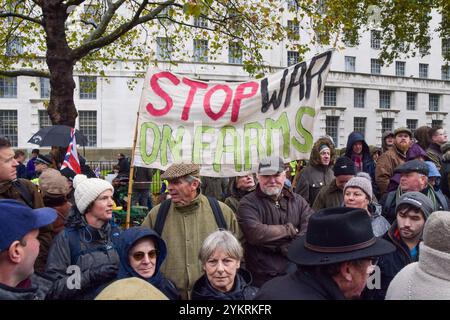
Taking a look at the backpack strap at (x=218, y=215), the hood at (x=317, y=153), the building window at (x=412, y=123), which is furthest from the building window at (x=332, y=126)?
the backpack strap at (x=218, y=215)

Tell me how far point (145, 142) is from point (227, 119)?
936 millimetres

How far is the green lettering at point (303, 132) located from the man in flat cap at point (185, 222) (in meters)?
1.55

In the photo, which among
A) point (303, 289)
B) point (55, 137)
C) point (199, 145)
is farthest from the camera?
point (55, 137)

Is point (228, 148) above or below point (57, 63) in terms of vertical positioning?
below

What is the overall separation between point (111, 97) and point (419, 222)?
33732 mm

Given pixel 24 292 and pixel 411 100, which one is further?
pixel 411 100

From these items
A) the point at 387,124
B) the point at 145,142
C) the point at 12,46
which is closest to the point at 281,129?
the point at 145,142

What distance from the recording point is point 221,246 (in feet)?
10.6

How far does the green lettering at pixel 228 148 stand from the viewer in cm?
509

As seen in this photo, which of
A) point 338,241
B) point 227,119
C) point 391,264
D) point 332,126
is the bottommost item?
point 391,264

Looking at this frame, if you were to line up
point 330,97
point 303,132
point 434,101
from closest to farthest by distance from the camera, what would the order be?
point 303,132 → point 330,97 → point 434,101

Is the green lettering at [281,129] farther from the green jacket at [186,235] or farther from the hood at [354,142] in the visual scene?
the hood at [354,142]

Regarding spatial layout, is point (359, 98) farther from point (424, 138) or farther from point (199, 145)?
point (199, 145)
